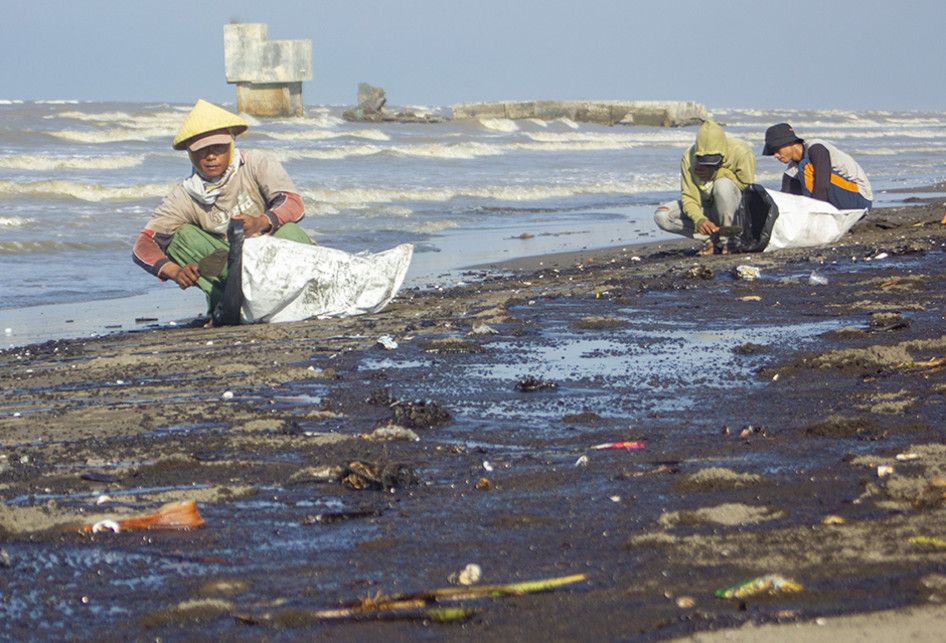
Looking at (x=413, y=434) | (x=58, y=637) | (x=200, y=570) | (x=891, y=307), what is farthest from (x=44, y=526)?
(x=891, y=307)

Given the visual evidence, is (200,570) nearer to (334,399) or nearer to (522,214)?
(334,399)

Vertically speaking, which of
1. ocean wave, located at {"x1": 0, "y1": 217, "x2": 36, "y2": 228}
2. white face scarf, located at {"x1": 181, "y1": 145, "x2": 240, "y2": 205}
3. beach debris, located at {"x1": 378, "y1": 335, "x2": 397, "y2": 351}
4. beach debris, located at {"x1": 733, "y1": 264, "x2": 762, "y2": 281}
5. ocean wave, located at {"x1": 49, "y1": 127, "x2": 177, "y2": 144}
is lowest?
ocean wave, located at {"x1": 49, "y1": 127, "x2": 177, "y2": 144}

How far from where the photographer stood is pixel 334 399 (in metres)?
5.32

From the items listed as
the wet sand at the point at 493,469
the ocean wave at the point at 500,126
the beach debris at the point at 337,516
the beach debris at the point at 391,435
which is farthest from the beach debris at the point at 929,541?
the ocean wave at the point at 500,126

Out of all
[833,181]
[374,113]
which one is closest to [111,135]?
[374,113]

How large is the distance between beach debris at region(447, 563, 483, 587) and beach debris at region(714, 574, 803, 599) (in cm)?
57

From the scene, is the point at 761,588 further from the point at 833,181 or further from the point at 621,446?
the point at 833,181

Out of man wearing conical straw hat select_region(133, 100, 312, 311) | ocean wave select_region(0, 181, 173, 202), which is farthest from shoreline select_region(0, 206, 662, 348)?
ocean wave select_region(0, 181, 173, 202)

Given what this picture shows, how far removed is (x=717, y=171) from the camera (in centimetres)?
995

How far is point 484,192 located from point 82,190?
6.00 m

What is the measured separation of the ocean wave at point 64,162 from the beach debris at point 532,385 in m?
20.2

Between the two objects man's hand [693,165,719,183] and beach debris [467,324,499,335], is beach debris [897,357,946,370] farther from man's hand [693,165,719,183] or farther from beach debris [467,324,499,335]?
man's hand [693,165,719,183]

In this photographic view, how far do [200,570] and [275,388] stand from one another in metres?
2.34

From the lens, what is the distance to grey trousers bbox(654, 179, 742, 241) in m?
9.90
